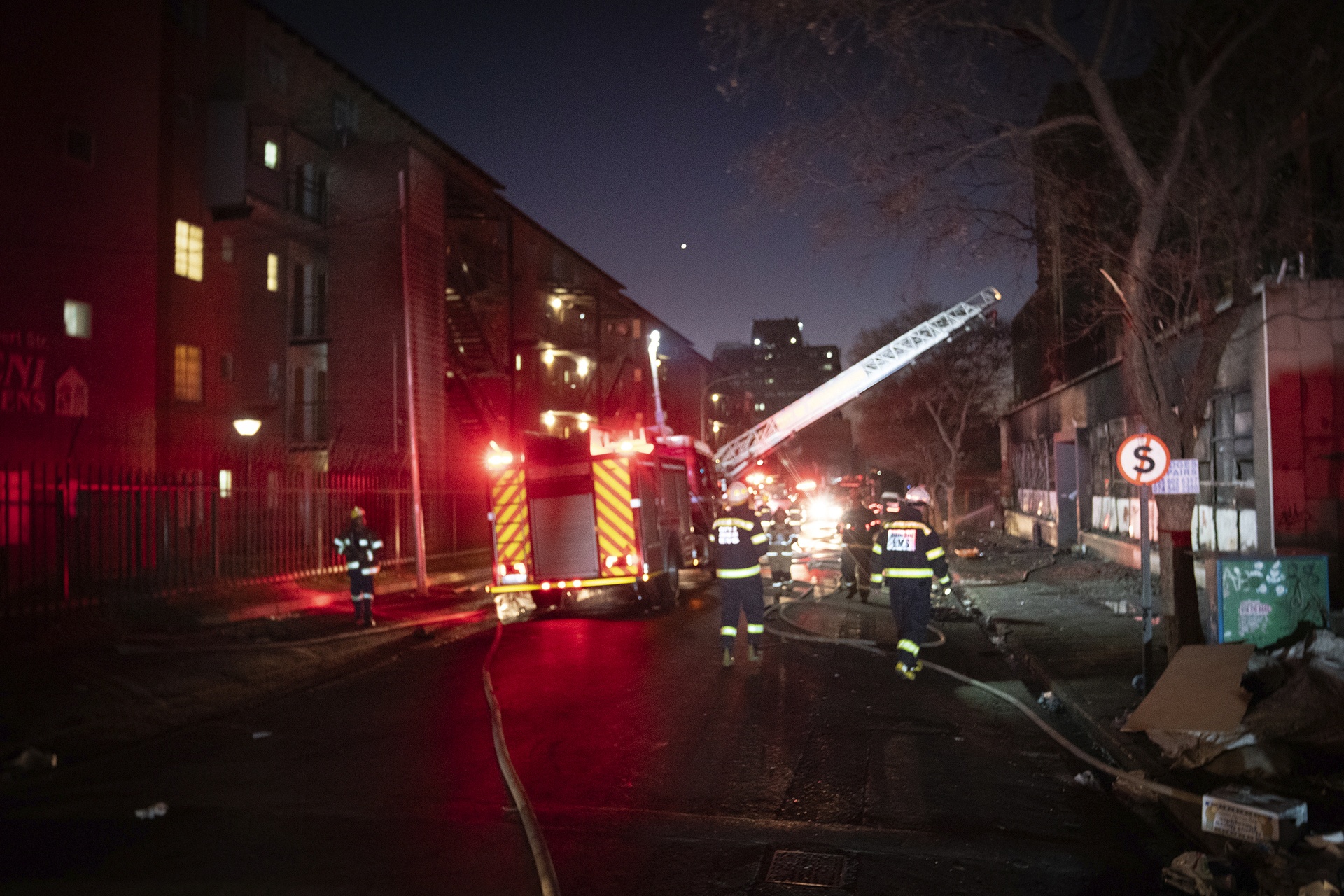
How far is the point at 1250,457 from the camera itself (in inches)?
577

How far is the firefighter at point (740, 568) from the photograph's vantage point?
401 inches

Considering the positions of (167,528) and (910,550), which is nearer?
(910,550)

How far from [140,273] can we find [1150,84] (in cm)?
1989

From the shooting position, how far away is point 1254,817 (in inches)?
188

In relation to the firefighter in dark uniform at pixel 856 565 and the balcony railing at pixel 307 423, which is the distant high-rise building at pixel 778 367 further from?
the firefighter in dark uniform at pixel 856 565

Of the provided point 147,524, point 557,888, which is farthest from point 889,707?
point 147,524

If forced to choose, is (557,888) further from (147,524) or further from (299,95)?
(299,95)

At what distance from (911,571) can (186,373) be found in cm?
1954

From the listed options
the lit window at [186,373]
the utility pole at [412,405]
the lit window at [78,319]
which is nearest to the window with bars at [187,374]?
the lit window at [186,373]

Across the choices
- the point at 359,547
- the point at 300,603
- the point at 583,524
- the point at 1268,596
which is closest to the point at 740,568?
the point at 583,524

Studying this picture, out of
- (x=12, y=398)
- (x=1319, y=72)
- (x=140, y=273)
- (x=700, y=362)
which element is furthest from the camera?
(x=700, y=362)

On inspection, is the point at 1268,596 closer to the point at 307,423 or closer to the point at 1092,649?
the point at 1092,649

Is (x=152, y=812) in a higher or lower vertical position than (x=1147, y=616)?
lower

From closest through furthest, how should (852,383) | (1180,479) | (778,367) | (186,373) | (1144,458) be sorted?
(1144,458) → (1180,479) → (186,373) → (852,383) → (778,367)
